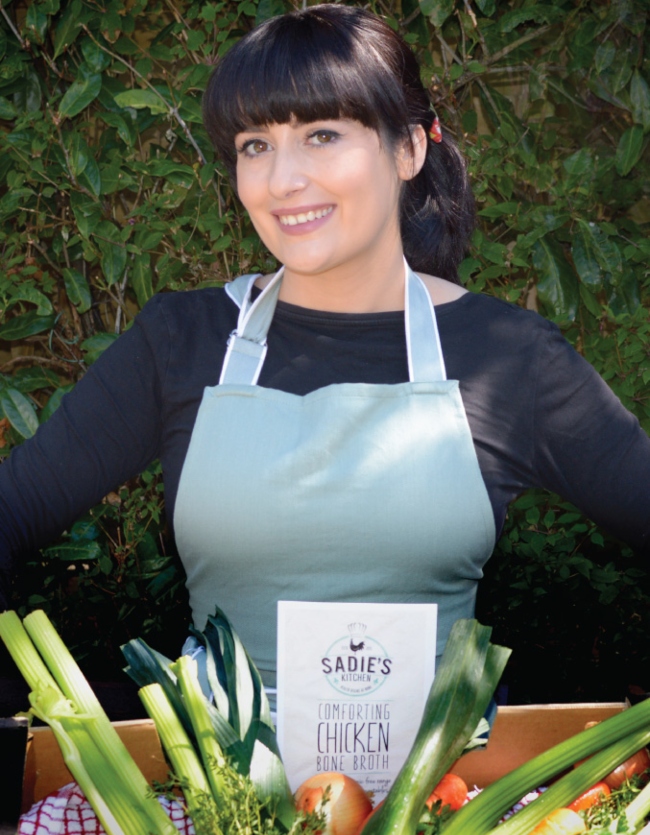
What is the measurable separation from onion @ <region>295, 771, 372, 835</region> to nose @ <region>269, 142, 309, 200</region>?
2.41ft

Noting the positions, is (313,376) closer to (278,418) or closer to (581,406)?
(278,418)

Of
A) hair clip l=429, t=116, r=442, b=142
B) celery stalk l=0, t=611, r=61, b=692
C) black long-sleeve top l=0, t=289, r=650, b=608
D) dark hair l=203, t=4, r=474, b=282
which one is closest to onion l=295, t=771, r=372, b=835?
celery stalk l=0, t=611, r=61, b=692

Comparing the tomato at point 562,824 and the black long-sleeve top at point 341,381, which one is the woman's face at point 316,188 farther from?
the tomato at point 562,824

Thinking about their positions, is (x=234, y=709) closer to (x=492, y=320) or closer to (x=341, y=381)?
(x=341, y=381)

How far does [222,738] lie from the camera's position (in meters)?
0.90

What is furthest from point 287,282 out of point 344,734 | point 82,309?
point 82,309

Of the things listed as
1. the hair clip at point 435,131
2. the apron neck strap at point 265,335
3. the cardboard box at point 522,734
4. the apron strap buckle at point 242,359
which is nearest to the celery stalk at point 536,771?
the cardboard box at point 522,734

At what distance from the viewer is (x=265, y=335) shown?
1444 mm

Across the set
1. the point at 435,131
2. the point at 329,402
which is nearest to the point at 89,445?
the point at 329,402

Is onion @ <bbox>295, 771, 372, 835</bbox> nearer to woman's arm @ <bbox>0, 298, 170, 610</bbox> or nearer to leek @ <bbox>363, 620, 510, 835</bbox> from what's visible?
leek @ <bbox>363, 620, 510, 835</bbox>

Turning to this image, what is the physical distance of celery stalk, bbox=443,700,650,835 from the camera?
837 mm

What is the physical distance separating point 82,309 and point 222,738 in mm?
1554

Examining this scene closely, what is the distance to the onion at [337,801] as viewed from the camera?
86 cm

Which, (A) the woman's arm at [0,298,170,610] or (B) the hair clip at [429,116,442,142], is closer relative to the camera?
(A) the woman's arm at [0,298,170,610]
